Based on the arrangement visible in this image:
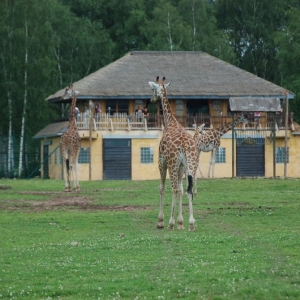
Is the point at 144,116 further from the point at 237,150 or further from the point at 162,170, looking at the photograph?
the point at 162,170

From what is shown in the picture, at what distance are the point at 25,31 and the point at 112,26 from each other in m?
19.2

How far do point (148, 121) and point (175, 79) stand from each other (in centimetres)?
491

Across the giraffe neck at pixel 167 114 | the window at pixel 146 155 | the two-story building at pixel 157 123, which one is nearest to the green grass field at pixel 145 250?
the giraffe neck at pixel 167 114

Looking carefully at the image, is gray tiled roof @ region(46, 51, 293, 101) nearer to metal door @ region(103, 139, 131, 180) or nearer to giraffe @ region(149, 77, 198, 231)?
metal door @ region(103, 139, 131, 180)

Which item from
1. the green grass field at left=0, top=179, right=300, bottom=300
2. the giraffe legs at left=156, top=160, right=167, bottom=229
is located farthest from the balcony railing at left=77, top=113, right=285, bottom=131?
the giraffe legs at left=156, top=160, right=167, bottom=229

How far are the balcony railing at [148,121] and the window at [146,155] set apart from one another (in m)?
1.22

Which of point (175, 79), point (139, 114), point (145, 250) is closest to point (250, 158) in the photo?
point (139, 114)

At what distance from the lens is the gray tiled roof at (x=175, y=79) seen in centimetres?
6094

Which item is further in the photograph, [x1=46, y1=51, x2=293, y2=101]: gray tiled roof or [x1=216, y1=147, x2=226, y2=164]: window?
[x1=46, y1=51, x2=293, y2=101]: gray tiled roof

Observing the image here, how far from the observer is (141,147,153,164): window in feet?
192

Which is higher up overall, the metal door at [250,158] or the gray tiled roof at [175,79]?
the gray tiled roof at [175,79]

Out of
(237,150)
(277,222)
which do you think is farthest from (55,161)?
(277,222)

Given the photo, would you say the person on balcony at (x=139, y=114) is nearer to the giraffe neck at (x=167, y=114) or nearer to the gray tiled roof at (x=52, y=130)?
the gray tiled roof at (x=52, y=130)

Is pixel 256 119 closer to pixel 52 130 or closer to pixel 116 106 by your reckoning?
pixel 116 106
